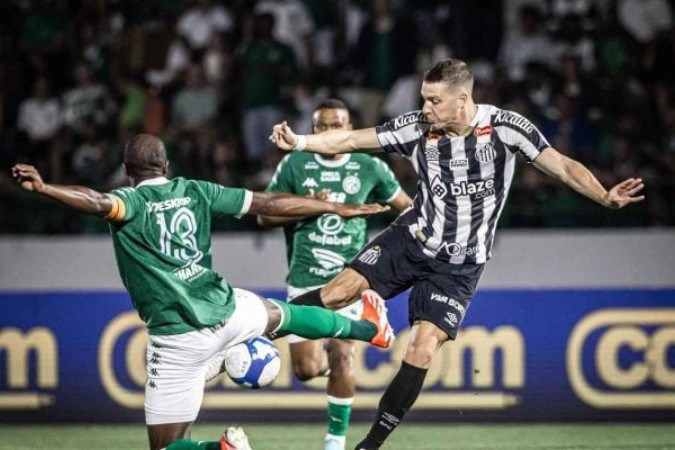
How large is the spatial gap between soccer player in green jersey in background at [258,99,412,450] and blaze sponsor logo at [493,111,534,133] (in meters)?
1.43

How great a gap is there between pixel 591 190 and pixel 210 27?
7783 millimetres

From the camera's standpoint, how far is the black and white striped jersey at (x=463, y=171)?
8.39 metres

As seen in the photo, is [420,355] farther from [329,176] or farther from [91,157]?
[91,157]

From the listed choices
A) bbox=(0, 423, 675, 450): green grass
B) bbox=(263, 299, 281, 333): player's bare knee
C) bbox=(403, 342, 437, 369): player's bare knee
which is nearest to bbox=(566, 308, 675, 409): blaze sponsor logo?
bbox=(0, 423, 675, 450): green grass

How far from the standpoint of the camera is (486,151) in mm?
8398

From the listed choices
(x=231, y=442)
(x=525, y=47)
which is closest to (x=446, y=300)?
(x=231, y=442)

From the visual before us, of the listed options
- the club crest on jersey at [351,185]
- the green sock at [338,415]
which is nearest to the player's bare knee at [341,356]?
the green sock at [338,415]

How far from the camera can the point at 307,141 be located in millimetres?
8500

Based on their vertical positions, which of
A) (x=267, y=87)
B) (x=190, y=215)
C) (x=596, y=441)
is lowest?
(x=596, y=441)

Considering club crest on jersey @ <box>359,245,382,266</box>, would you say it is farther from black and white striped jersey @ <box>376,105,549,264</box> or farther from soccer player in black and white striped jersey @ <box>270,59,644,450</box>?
black and white striped jersey @ <box>376,105,549,264</box>

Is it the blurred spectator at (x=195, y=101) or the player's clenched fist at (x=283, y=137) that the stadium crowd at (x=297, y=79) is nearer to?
the blurred spectator at (x=195, y=101)

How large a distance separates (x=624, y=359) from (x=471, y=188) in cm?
377

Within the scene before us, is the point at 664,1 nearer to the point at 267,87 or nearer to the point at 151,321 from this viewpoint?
the point at 267,87

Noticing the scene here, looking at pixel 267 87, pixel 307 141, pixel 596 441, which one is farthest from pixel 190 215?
pixel 267 87
